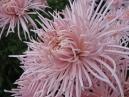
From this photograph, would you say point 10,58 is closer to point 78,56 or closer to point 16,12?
point 16,12

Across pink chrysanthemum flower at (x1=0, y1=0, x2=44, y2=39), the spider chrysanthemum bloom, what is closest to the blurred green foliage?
pink chrysanthemum flower at (x1=0, y1=0, x2=44, y2=39)

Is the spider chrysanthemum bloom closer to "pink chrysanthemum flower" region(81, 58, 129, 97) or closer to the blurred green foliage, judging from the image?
"pink chrysanthemum flower" region(81, 58, 129, 97)

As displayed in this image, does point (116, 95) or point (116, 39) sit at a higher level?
point (116, 39)

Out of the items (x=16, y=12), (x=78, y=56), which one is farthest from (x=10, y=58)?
(x=78, y=56)

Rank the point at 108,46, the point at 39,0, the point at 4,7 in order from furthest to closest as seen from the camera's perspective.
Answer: the point at 39,0, the point at 4,7, the point at 108,46

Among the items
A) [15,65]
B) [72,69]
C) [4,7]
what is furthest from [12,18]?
[72,69]

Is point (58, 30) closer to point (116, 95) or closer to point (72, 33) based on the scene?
point (72, 33)
